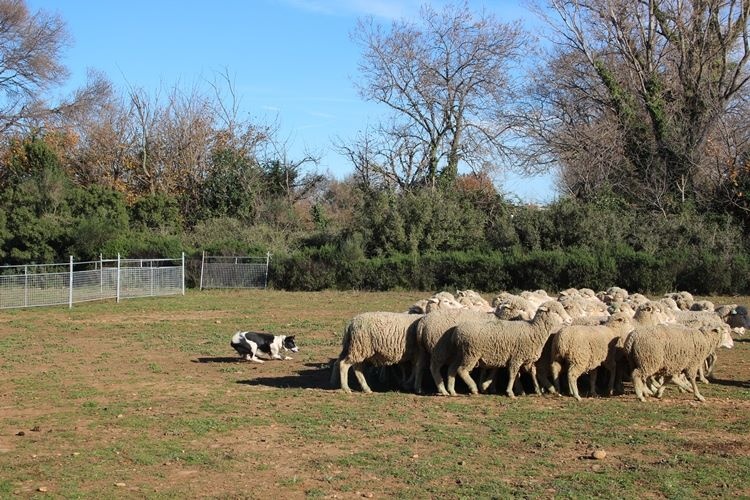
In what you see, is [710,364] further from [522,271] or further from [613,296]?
[522,271]

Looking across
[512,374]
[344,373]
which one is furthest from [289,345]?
[512,374]

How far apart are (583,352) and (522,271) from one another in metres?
21.9

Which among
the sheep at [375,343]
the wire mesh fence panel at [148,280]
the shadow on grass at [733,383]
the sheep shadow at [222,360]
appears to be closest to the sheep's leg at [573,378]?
the sheep at [375,343]

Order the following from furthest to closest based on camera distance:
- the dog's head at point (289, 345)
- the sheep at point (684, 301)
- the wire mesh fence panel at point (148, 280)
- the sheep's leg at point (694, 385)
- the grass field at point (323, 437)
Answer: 1. the wire mesh fence panel at point (148, 280)
2. the sheep at point (684, 301)
3. the dog's head at point (289, 345)
4. the sheep's leg at point (694, 385)
5. the grass field at point (323, 437)

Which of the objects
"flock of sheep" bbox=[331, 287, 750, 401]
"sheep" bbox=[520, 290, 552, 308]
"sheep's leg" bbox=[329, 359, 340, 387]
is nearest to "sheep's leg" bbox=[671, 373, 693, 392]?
"flock of sheep" bbox=[331, 287, 750, 401]

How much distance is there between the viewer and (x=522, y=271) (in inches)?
1305

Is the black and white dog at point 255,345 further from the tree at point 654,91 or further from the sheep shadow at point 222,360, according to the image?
the tree at point 654,91

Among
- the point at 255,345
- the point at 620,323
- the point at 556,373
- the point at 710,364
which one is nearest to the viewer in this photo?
the point at 556,373

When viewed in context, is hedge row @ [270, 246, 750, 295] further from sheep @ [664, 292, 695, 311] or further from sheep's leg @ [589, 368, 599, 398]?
sheep's leg @ [589, 368, 599, 398]

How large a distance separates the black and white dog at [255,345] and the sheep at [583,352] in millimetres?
5970

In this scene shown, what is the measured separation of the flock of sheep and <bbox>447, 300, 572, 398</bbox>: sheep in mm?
14

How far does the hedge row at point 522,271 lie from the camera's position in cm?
3070

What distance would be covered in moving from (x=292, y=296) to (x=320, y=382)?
64.5 ft

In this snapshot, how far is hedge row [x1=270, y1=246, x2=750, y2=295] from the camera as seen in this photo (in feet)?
101
